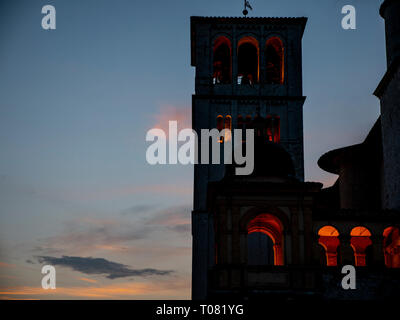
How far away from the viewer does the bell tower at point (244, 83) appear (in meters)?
47.2

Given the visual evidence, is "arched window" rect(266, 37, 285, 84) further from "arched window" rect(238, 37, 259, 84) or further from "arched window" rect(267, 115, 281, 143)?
"arched window" rect(267, 115, 281, 143)

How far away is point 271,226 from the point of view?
3206 centimetres

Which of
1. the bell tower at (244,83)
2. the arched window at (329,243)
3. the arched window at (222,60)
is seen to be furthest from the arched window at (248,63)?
the arched window at (329,243)

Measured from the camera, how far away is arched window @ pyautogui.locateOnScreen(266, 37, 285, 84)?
51.6 metres

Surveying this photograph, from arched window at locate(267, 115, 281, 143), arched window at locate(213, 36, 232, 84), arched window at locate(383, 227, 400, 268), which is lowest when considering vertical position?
arched window at locate(383, 227, 400, 268)

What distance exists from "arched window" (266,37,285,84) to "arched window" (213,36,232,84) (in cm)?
306

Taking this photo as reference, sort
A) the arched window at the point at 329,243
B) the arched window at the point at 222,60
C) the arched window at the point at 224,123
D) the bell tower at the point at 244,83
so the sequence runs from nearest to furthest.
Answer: the arched window at the point at 329,243
the bell tower at the point at 244,83
the arched window at the point at 224,123
the arched window at the point at 222,60

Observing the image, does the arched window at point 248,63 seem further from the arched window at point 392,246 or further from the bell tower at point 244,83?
the arched window at point 392,246

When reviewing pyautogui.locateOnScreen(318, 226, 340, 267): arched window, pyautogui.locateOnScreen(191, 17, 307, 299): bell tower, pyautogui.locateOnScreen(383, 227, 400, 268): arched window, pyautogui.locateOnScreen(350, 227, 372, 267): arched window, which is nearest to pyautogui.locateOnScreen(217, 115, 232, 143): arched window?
pyautogui.locateOnScreen(191, 17, 307, 299): bell tower

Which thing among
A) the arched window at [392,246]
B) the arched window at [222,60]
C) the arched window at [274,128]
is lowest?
the arched window at [392,246]

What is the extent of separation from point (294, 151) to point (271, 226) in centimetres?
1684

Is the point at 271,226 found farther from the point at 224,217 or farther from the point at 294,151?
the point at 294,151

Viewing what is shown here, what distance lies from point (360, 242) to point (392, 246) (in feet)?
5.02
